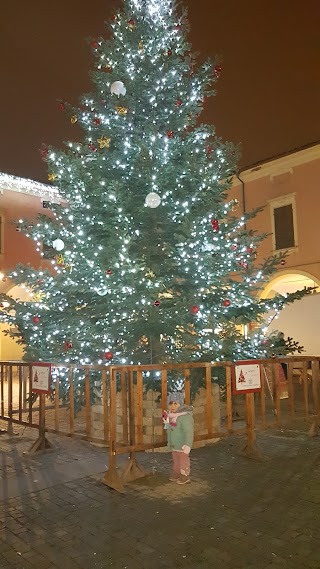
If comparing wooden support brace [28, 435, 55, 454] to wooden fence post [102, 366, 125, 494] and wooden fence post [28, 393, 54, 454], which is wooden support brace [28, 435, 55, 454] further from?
wooden fence post [102, 366, 125, 494]

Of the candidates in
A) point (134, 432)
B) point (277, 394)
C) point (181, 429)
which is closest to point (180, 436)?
point (181, 429)

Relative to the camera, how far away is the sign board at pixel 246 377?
7.19 m

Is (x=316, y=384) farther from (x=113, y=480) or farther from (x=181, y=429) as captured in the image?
(x=113, y=480)

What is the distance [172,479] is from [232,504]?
1.08 metres

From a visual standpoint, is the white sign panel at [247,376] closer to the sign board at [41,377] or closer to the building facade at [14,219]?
the sign board at [41,377]

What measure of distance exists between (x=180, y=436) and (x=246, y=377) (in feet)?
5.18

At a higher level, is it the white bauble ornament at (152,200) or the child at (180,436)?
the white bauble ornament at (152,200)

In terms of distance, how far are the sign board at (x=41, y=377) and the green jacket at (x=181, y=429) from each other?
221 centimetres

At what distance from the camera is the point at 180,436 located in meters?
6.20

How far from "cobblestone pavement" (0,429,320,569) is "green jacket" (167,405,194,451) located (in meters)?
0.48

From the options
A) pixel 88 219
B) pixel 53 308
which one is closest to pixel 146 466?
pixel 53 308

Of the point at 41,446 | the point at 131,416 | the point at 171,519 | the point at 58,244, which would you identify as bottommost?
the point at 171,519

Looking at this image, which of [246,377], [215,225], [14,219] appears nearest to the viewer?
[246,377]

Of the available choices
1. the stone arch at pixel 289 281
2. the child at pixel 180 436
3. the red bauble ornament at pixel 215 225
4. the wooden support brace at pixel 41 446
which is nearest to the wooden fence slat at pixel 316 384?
the red bauble ornament at pixel 215 225
